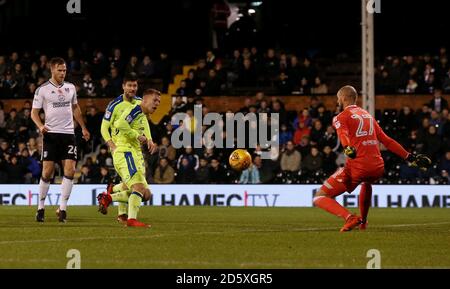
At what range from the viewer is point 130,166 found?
15.0 metres

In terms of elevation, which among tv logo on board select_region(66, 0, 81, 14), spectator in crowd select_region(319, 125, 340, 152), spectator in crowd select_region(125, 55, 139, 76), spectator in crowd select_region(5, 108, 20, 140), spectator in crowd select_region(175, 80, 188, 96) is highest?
tv logo on board select_region(66, 0, 81, 14)

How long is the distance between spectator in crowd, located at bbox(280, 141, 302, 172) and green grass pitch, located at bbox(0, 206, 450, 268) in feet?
26.7

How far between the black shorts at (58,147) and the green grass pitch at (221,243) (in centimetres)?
99

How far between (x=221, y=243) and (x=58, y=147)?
4611mm

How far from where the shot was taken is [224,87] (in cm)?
3075

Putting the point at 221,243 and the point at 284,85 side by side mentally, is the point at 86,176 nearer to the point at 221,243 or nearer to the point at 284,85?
the point at 284,85

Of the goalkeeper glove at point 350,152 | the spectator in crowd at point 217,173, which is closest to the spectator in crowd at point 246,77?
the spectator in crowd at point 217,173

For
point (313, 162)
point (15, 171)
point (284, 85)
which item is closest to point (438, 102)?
point (313, 162)

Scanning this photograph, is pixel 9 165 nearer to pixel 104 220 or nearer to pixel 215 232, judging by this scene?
pixel 104 220

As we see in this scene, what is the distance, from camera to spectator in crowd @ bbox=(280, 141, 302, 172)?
2619 centimetres

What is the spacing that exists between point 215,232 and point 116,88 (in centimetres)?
1739

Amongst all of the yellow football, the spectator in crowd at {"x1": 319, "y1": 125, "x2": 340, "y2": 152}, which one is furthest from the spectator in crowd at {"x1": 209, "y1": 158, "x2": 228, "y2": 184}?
the yellow football

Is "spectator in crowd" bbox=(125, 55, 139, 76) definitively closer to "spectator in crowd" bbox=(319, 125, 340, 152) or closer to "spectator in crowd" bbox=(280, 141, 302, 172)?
"spectator in crowd" bbox=(280, 141, 302, 172)

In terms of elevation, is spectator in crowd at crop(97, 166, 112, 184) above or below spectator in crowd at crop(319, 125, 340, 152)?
below
